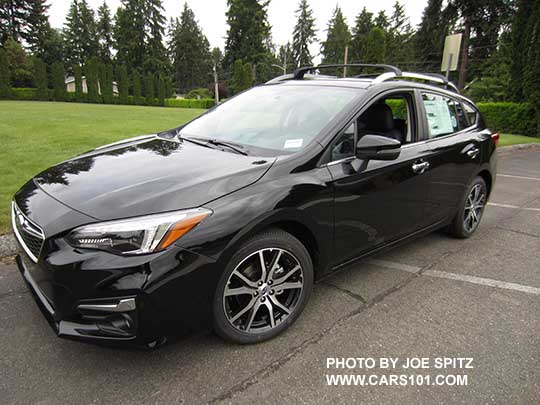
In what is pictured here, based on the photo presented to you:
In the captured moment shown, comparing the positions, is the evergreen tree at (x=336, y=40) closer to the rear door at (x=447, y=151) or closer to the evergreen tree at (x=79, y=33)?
the evergreen tree at (x=79, y=33)

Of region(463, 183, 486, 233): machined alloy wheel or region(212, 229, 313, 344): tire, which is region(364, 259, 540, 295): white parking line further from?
region(212, 229, 313, 344): tire

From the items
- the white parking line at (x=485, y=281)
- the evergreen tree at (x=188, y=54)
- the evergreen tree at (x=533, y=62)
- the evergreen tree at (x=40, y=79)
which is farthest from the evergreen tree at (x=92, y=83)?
the white parking line at (x=485, y=281)

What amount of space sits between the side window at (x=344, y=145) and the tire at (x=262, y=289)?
673 mm

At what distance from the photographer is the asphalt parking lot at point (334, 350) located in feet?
6.32

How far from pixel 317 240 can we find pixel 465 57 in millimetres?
37867

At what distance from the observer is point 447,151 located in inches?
137

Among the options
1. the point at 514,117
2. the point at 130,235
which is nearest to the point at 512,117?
the point at 514,117

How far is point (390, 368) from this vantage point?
84.7 inches

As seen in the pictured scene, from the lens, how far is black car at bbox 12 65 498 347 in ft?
5.87

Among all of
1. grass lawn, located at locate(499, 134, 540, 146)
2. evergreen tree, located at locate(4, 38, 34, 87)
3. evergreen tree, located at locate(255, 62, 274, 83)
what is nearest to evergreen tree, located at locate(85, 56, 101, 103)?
evergreen tree, located at locate(4, 38, 34, 87)

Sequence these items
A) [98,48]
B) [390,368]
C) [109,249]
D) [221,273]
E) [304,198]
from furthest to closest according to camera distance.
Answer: [98,48]
[304,198]
[390,368]
[221,273]
[109,249]

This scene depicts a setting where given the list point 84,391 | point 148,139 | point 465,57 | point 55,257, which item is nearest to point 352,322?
point 84,391

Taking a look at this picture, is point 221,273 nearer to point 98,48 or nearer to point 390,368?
point 390,368

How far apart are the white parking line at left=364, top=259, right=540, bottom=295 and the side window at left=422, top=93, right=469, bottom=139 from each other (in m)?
1.21
